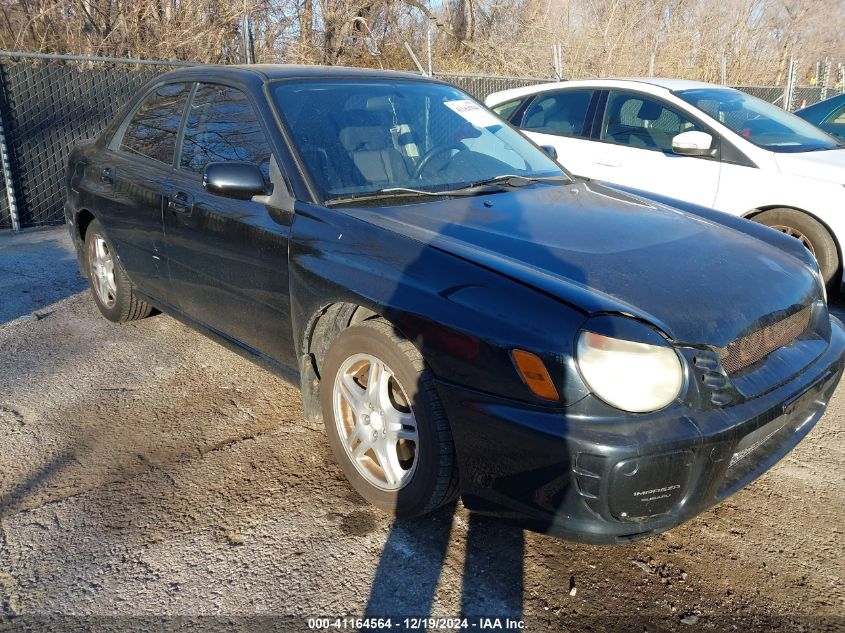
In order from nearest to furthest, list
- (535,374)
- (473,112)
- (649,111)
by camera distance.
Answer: (535,374)
(473,112)
(649,111)

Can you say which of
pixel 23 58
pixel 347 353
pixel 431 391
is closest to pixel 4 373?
pixel 347 353

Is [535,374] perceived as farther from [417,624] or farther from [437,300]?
[417,624]

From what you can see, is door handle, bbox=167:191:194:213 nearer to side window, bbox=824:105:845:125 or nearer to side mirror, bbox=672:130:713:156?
Result: side mirror, bbox=672:130:713:156

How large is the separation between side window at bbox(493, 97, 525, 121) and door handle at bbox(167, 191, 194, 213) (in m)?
3.93

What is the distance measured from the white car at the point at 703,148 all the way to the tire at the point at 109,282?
3.47m

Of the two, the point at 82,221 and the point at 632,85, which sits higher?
the point at 632,85

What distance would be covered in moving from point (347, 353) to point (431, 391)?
1.54 feet

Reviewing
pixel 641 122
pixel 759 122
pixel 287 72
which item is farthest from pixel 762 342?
pixel 759 122

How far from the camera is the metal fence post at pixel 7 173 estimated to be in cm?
775

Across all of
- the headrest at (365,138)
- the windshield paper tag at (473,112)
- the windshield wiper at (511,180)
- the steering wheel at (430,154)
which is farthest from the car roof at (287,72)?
the windshield wiper at (511,180)

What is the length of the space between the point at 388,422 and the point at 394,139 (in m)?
1.42

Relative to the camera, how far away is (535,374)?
223cm

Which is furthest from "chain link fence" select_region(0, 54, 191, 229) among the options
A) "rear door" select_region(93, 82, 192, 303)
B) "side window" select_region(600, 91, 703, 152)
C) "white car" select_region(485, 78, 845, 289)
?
"side window" select_region(600, 91, 703, 152)

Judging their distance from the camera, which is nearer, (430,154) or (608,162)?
(430,154)
